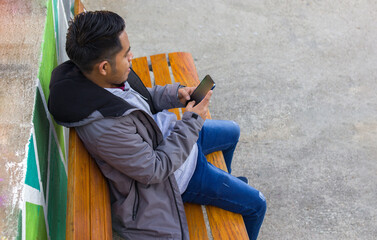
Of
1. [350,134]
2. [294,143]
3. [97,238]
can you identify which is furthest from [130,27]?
[97,238]

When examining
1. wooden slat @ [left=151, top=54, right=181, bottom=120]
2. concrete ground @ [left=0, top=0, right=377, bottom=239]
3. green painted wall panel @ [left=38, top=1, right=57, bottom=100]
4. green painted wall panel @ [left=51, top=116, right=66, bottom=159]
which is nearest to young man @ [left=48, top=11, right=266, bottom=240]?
green painted wall panel @ [left=38, top=1, right=57, bottom=100]

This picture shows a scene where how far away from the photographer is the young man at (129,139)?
1840 mm

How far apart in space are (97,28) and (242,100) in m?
2.40

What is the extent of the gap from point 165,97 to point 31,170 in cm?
107

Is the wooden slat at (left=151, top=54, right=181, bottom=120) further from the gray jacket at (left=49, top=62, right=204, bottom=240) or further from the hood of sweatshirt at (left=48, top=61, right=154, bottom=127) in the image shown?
the hood of sweatshirt at (left=48, top=61, right=154, bottom=127)

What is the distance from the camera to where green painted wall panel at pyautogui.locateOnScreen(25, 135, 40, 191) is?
64.5 inches

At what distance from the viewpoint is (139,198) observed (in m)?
2.05

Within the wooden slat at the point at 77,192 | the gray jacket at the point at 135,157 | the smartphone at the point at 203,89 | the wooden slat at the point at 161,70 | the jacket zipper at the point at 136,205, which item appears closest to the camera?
the wooden slat at the point at 77,192

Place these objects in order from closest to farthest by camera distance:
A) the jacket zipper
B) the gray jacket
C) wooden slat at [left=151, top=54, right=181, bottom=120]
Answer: the gray jacket, the jacket zipper, wooden slat at [left=151, top=54, right=181, bottom=120]

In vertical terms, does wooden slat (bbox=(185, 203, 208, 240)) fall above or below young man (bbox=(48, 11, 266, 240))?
below

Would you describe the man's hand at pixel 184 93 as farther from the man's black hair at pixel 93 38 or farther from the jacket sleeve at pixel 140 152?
the man's black hair at pixel 93 38

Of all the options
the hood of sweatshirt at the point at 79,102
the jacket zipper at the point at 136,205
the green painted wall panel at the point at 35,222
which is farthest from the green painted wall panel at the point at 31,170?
the jacket zipper at the point at 136,205

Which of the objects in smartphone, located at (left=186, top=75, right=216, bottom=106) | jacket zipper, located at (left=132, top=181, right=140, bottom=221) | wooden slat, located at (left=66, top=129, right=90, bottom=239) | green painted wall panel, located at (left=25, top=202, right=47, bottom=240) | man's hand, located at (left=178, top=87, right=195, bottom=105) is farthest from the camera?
man's hand, located at (left=178, top=87, right=195, bottom=105)

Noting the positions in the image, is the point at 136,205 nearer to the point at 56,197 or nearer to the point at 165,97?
the point at 56,197
